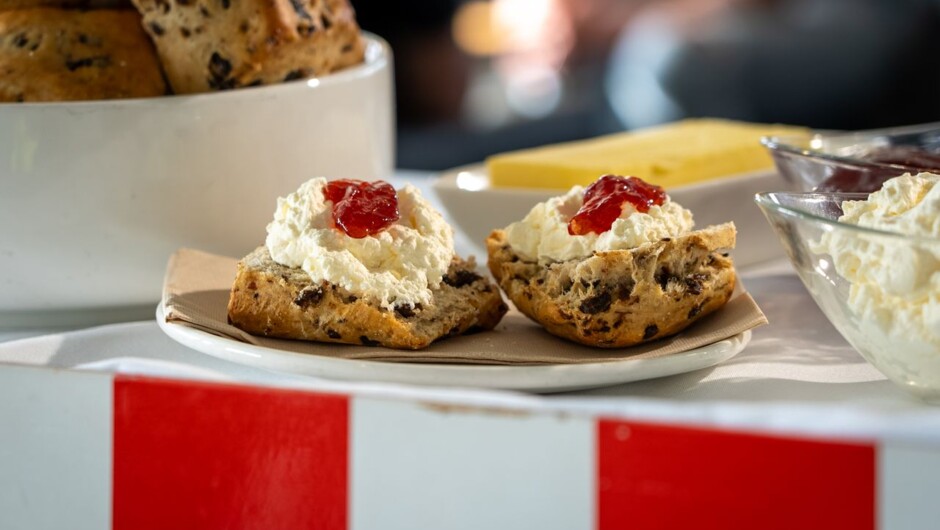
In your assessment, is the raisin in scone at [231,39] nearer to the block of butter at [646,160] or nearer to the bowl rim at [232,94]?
the bowl rim at [232,94]

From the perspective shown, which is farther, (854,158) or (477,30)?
(477,30)

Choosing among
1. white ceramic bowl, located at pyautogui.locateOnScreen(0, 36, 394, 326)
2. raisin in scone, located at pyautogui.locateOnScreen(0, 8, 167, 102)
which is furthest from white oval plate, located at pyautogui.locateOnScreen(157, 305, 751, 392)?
raisin in scone, located at pyautogui.locateOnScreen(0, 8, 167, 102)

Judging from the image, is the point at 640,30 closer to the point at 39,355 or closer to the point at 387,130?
the point at 387,130

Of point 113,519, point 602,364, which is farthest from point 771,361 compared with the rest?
point 113,519

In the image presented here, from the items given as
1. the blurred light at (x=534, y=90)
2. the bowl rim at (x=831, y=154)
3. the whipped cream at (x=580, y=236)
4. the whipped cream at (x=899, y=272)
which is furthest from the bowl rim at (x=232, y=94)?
the blurred light at (x=534, y=90)

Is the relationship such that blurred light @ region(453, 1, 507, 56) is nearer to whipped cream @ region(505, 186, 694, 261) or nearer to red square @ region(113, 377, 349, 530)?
whipped cream @ region(505, 186, 694, 261)

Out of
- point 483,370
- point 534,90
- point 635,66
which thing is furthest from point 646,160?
point 534,90

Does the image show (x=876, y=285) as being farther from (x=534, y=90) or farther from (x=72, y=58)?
(x=534, y=90)
